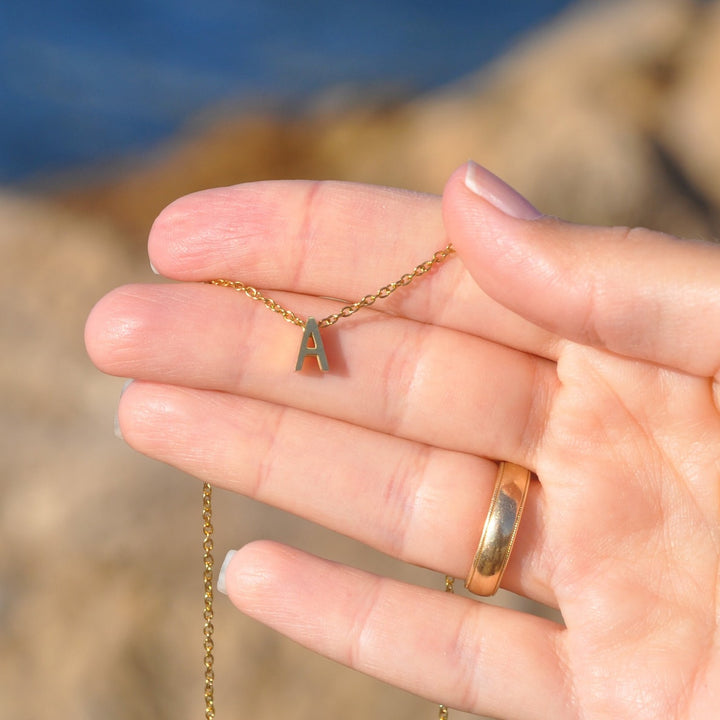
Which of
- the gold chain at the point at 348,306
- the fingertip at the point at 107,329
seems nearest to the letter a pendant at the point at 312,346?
the gold chain at the point at 348,306

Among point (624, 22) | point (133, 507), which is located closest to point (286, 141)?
point (624, 22)

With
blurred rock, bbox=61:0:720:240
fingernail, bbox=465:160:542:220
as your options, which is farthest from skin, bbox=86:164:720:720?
blurred rock, bbox=61:0:720:240

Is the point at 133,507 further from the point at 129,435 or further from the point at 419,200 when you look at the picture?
the point at 419,200

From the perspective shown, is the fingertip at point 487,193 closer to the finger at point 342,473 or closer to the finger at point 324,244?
the finger at point 324,244

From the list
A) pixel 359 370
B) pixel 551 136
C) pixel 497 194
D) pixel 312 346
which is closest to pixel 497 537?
pixel 359 370

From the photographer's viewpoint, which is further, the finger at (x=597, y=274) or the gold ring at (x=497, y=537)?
the gold ring at (x=497, y=537)

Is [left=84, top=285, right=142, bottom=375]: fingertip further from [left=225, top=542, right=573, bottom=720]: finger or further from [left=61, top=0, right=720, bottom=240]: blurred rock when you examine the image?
[left=61, top=0, right=720, bottom=240]: blurred rock

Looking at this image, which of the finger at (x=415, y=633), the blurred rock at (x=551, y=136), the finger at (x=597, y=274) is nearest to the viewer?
the finger at (x=597, y=274)

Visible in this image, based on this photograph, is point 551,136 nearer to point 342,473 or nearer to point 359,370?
point 359,370

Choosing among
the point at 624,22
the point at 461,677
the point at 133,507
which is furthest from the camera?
the point at 624,22
